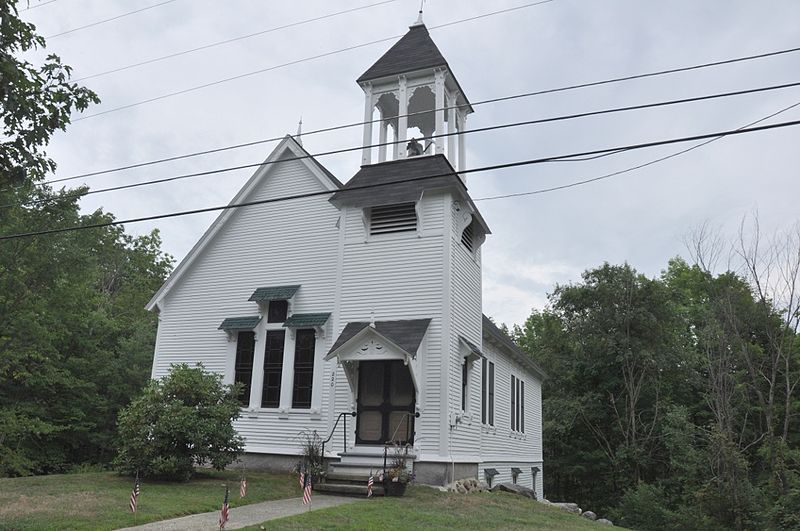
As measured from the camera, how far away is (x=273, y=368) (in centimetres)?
1758

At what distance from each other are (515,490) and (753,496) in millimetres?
9294

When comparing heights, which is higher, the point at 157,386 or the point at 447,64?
the point at 447,64

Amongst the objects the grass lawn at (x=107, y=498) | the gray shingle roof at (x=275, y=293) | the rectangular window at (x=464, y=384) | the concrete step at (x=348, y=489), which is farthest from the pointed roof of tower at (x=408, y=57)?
the grass lawn at (x=107, y=498)

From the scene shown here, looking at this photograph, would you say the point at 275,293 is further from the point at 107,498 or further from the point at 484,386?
the point at 107,498

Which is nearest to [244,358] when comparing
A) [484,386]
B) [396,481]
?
[484,386]

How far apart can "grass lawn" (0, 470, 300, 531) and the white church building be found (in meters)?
2.30

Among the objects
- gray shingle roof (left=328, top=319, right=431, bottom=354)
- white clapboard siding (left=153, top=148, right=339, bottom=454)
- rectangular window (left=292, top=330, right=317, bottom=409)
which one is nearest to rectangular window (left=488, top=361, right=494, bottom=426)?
gray shingle roof (left=328, top=319, right=431, bottom=354)

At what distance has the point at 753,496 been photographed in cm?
2136

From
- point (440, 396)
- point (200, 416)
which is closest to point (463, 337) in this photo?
point (440, 396)

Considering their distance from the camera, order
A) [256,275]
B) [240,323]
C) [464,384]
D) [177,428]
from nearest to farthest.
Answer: [177,428] → [464,384] → [240,323] → [256,275]

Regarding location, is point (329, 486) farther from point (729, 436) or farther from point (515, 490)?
point (729, 436)

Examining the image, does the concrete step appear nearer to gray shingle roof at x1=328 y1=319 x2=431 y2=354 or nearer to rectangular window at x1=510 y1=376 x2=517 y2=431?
gray shingle roof at x1=328 y1=319 x2=431 y2=354

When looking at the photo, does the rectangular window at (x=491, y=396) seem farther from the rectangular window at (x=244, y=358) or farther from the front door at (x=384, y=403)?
the rectangular window at (x=244, y=358)

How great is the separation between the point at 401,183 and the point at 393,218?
107 centimetres
